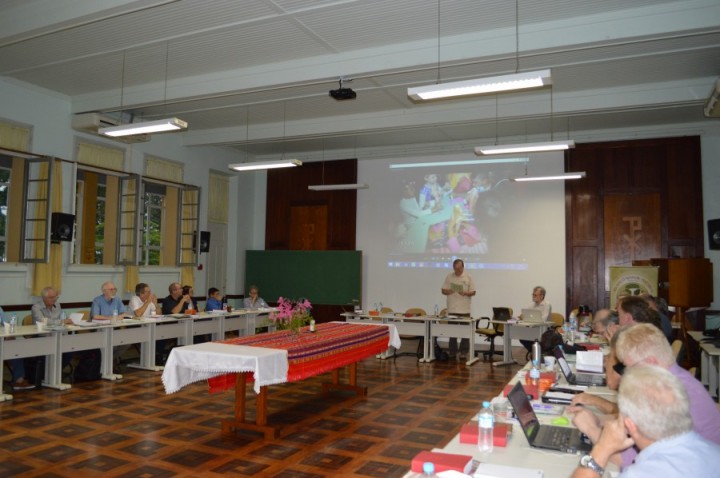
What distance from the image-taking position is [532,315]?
26.3 ft

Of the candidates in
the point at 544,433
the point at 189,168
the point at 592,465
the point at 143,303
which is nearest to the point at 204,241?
the point at 189,168

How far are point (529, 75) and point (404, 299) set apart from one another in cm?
713

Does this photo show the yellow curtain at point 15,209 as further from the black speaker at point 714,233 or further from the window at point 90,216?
the black speaker at point 714,233

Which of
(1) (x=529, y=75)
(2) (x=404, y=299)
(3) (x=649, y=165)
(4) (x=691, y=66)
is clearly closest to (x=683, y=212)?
(3) (x=649, y=165)


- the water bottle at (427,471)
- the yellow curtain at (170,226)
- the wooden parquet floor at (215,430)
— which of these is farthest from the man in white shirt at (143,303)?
the water bottle at (427,471)

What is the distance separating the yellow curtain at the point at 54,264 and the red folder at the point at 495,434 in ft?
24.4

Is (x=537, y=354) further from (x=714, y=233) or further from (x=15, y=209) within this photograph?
(x=15, y=209)

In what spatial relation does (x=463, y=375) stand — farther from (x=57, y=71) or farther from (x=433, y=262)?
(x=57, y=71)

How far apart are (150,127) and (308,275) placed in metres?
5.73

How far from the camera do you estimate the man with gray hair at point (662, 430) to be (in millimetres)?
1540

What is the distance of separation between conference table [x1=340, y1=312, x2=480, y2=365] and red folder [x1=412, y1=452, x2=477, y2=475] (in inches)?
251

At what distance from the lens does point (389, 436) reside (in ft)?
15.3

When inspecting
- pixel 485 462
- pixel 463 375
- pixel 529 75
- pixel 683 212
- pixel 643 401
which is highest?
pixel 529 75

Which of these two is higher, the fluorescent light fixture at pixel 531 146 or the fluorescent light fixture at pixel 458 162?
the fluorescent light fixture at pixel 458 162
